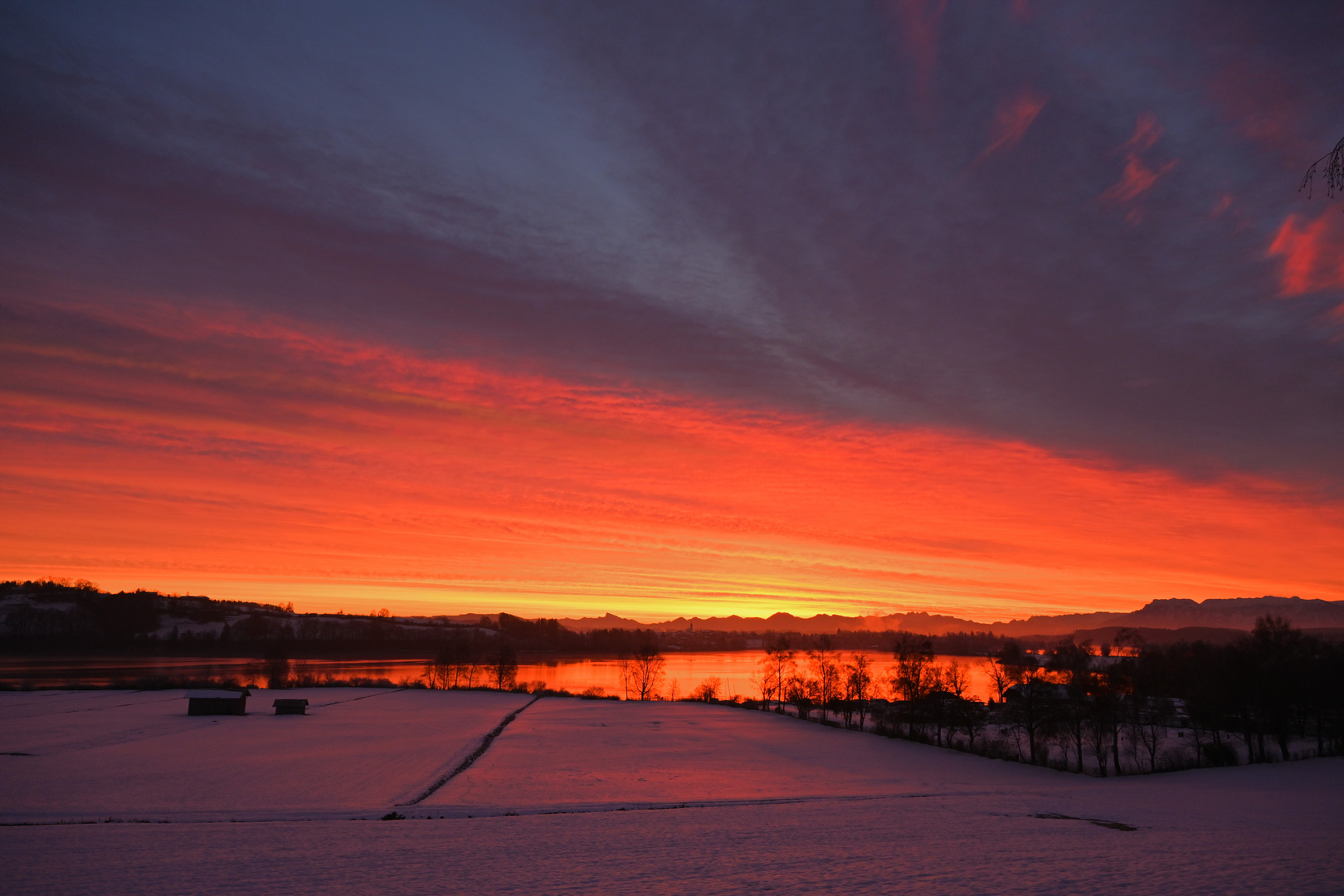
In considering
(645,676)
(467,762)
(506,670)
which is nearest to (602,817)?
(467,762)

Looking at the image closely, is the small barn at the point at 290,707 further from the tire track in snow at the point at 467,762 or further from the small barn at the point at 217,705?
the tire track in snow at the point at 467,762

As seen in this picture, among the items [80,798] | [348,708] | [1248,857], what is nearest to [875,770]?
[1248,857]

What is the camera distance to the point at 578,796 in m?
27.3

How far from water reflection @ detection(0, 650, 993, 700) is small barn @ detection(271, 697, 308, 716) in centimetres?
4203

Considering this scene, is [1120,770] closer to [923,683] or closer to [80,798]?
[923,683]

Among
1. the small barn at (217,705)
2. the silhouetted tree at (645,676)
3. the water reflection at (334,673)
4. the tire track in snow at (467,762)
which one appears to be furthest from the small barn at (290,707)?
the silhouetted tree at (645,676)

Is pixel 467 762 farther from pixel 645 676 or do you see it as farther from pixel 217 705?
pixel 645 676

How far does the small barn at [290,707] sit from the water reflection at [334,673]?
42028 millimetres

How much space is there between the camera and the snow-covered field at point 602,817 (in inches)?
568

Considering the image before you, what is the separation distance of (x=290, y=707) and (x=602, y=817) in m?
44.7

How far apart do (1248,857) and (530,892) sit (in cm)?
1609

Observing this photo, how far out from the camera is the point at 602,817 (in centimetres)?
2262

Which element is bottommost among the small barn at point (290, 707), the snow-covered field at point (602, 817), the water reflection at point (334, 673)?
the water reflection at point (334, 673)

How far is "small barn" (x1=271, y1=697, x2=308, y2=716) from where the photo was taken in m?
55.0
